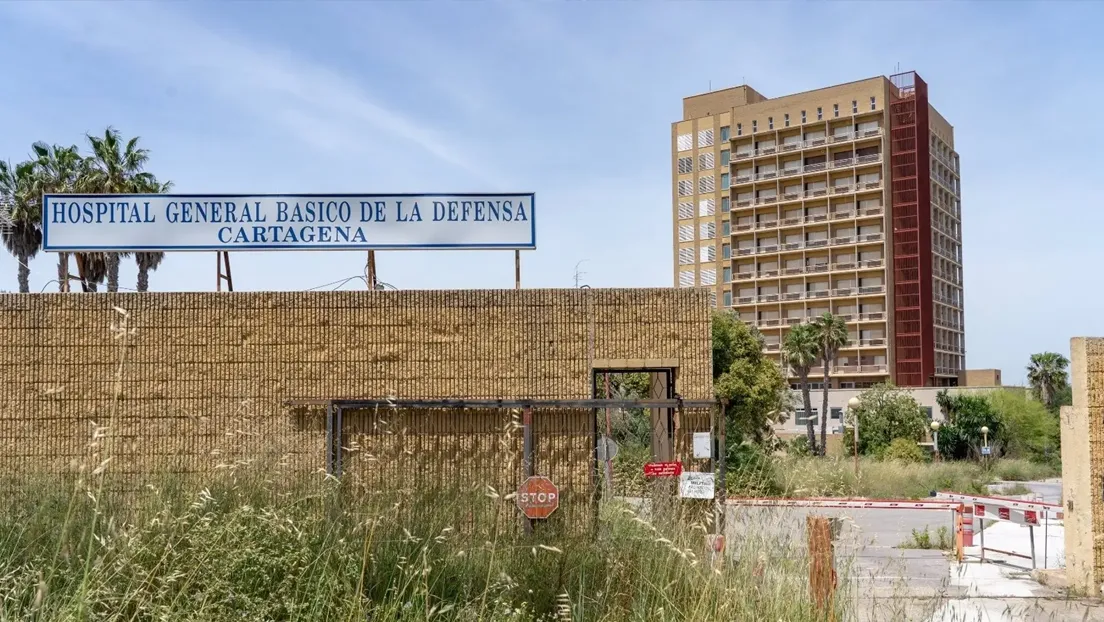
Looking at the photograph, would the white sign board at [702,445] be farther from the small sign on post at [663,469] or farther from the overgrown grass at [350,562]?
the overgrown grass at [350,562]

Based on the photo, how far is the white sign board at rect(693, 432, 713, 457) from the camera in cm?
1108

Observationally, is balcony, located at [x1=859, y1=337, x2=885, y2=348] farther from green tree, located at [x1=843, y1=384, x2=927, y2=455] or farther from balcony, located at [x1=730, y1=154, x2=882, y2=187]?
green tree, located at [x1=843, y1=384, x2=927, y2=455]

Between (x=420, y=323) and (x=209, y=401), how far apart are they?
106 inches

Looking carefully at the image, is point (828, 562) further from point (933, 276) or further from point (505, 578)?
point (933, 276)

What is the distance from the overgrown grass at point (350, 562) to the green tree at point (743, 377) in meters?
36.7

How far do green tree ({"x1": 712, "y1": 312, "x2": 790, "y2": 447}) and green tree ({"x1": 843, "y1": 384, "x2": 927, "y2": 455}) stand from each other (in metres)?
10.5

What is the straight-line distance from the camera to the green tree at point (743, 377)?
42.9m

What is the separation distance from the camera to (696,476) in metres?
9.82

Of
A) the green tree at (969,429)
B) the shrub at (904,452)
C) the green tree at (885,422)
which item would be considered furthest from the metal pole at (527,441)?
the green tree at (969,429)

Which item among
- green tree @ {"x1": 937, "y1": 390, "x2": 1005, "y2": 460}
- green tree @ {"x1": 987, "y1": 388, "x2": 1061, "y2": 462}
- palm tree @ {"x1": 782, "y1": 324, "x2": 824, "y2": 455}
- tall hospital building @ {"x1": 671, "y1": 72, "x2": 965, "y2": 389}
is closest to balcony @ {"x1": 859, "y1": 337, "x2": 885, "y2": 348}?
tall hospital building @ {"x1": 671, "y1": 72, "x2": 965, "y2": 389}

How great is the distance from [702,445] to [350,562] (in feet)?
21.7

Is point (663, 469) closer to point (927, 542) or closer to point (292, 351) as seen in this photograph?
point (292, 351)

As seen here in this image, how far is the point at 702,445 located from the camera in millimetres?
11117

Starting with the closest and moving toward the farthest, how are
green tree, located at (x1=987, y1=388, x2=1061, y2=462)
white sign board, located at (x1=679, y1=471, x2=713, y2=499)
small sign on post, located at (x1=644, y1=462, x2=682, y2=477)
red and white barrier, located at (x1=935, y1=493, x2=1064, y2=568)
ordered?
white sign board, located at (x1=679, y1=471, x2=713, y2=499) → small sign on post, located at (x1=644, y1=462, x2=682, y2=477) → red and white barrier, located at (x1=935, y1=493, x2=1064, y2=568) → green tree, located at (x1=987, y1=388, x2=1061, y2=462)
